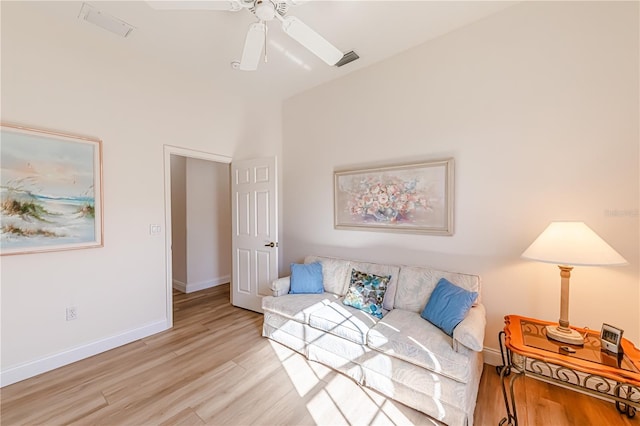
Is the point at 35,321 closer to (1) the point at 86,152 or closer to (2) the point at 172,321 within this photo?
Result: (2) the point at 172,321

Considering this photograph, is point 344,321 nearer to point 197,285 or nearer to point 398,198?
point 398,198

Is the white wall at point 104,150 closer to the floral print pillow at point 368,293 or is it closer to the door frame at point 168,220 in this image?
the door frame at point 168,220

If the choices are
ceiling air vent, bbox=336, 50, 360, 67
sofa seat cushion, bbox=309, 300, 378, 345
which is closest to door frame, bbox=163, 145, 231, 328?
sofa seat cushion, bbox=309, 300, 378, 345

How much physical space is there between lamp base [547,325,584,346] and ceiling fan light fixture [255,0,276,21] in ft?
9.23

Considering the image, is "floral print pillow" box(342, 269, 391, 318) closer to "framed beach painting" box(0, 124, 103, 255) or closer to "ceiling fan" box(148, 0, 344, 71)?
"ceiling fan" box(148, 0, 344, 71)

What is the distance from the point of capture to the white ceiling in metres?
2.16

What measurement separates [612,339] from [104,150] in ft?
13.5

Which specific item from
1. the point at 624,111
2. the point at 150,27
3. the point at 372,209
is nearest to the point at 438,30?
the point at 624,111

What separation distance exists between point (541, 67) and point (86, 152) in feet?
13.1

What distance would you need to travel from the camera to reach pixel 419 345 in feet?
6.03

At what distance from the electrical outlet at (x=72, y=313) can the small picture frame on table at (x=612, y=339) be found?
3.98 meters

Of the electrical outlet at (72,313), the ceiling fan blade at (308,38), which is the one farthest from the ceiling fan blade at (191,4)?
the electrical outlet at (72,313)

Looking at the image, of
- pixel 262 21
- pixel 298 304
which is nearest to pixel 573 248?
pixel 298 304

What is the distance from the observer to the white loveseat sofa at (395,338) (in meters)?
1.70
